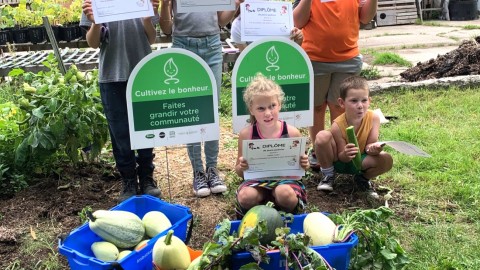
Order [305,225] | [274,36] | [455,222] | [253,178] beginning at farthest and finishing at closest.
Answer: [274,36] → [455,222] → [253,178] → [305,225]

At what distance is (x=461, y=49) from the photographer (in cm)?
700

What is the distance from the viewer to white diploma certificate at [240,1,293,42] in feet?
10.8

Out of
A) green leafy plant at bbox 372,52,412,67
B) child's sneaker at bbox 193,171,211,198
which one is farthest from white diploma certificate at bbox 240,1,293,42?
green leafy plant at bbox 372,52,412,67

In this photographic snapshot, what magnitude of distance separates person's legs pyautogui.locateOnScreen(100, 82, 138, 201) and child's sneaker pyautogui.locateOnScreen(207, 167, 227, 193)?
1.80 feet

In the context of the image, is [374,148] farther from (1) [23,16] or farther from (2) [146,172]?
(1) [23,16]

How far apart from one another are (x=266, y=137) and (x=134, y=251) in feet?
3.55

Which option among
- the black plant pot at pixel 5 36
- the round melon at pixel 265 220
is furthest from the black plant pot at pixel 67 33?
the round melon at pixel 265 220

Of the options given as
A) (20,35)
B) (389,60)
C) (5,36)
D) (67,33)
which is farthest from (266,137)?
(5,36)

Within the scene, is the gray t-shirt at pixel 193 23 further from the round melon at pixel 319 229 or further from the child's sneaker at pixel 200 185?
the round melon at pixel 319 229

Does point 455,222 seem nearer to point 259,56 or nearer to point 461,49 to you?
point 259,56

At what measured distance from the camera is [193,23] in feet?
10.9

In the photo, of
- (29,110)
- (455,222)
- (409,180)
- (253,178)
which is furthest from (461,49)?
(29,110)

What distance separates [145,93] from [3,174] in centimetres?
149

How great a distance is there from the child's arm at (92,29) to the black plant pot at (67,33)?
20.9 feet
